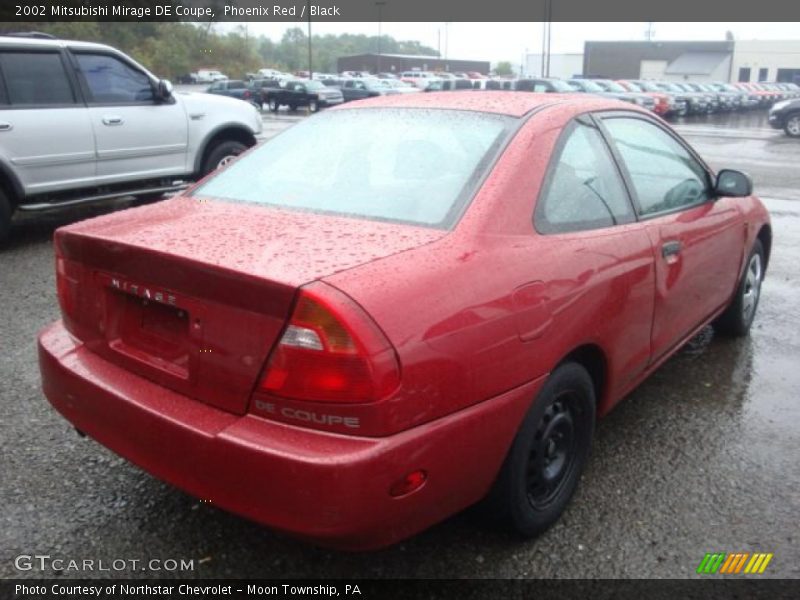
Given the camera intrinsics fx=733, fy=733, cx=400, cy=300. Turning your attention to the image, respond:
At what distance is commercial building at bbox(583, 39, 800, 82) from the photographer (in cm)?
7444

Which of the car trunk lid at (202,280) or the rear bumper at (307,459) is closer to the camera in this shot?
the rear bumper at (307,459)

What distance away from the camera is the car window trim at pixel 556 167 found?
2.66m

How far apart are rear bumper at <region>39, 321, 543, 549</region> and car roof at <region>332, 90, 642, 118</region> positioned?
1.25 m

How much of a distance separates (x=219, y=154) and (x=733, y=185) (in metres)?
6.22

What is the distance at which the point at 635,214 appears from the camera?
3170mm

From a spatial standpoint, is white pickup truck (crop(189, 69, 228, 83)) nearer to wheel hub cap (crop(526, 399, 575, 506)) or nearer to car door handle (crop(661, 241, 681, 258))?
car door handle (crop(661, 241, 681, 258))

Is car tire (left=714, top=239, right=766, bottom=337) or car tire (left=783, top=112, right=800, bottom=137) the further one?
car tire (left=783, top=112, right=800, bottom=137)

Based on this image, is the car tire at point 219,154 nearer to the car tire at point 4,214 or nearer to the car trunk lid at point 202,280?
the car tire at point 4,214

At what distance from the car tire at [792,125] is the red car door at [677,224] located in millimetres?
22361

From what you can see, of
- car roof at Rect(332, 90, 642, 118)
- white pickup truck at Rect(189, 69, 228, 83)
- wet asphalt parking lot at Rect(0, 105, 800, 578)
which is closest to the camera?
wet asphalt parking lot at Rect(0, 105, 800, 578)

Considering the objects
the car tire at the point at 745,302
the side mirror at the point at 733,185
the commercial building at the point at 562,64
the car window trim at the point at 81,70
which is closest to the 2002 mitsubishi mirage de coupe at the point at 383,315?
the side mirror at the point at 733,185

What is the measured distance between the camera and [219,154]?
862cm

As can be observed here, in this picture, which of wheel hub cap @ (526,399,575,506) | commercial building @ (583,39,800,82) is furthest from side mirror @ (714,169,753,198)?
commercial building @ (583,39,800,82)

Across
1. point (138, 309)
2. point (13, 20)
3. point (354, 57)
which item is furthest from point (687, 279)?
point (354, 57)
